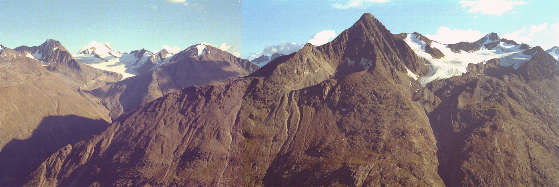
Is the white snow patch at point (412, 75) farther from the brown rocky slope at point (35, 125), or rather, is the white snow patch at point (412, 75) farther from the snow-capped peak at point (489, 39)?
the brown rocky slope at point (35, 125)

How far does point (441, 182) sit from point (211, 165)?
51.1 m

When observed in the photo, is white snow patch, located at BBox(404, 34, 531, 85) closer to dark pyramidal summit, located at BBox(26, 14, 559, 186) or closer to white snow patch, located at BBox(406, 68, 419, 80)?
white snow patch, located at BBox(406, 68, 419, 80)

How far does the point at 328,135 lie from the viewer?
9062 centimetres

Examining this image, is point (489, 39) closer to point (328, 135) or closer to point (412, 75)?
point (412, 75)

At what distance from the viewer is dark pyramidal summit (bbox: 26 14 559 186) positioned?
257 ft

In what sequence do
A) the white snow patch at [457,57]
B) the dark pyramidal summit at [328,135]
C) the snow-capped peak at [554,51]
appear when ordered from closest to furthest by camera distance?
the dark pyramidal summit at [328,135]
the white snow patch at [457,57]
the snow-capped peak at [554,51]

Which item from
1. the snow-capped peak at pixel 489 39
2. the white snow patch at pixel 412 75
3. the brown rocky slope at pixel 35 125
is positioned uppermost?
the snow-capped peak at pixel 489 39

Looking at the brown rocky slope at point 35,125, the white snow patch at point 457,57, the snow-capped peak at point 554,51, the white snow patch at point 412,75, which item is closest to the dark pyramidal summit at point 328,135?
the white snow patch at point 412,75

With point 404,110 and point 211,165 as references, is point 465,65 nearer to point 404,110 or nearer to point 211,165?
point 404,110

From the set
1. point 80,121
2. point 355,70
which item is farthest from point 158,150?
point 80,121

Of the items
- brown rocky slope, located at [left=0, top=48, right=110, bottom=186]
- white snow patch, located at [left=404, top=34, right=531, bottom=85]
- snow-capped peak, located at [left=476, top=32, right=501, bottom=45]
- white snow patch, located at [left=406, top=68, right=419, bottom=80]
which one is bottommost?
brown rocky slope, located at [left=0, top=48, right=110, bottom=186]

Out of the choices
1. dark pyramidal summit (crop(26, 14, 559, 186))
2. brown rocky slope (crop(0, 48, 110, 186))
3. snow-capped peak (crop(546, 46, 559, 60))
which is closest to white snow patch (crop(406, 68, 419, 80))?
dark pyramidal summit (crop(26, 14, 559, 186))

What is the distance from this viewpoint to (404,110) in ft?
328

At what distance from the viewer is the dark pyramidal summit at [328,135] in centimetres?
7831
